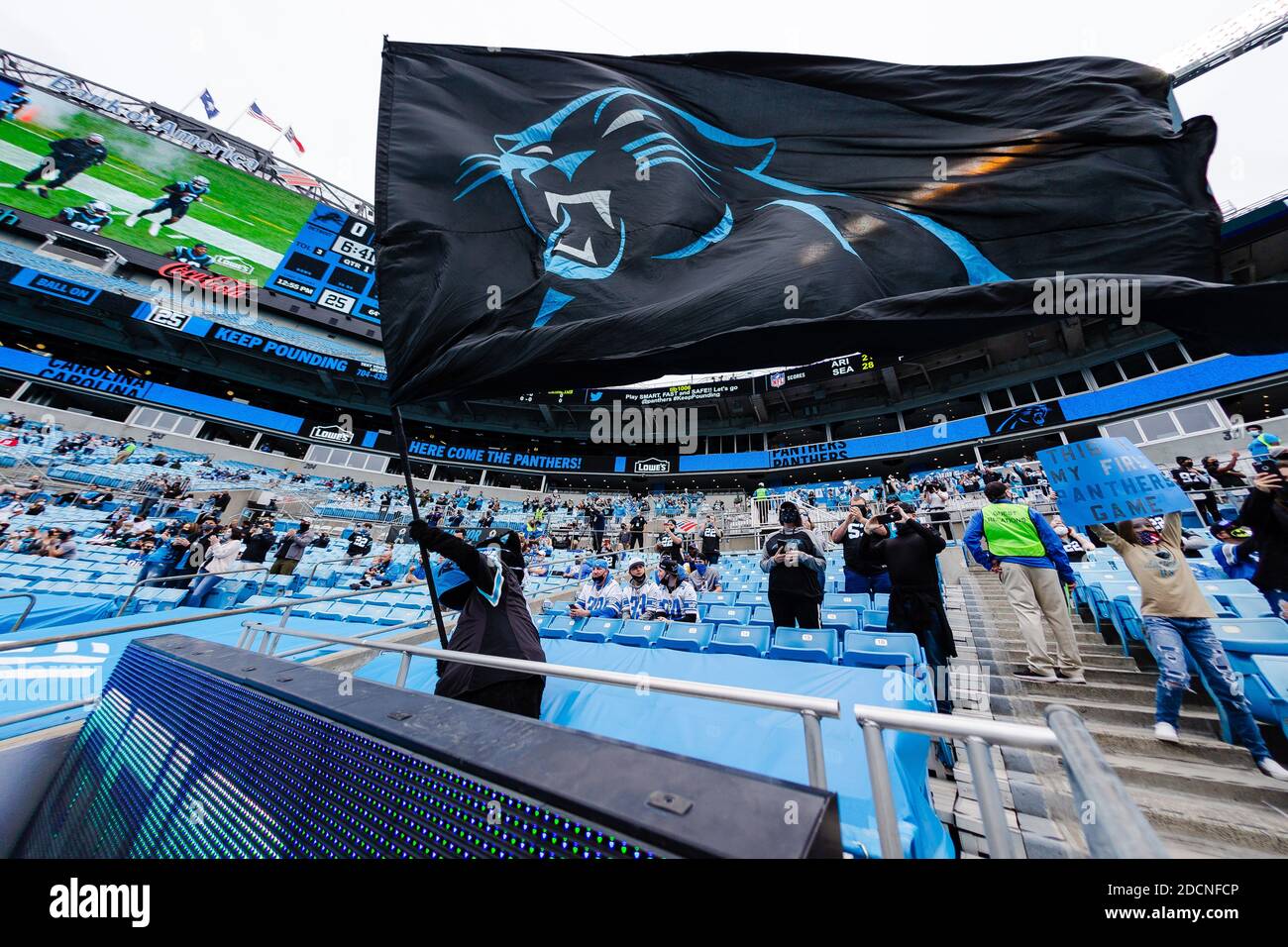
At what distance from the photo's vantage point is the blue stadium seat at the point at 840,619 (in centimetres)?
518

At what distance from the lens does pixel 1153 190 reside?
2.26 meters

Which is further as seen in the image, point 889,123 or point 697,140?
point 697,140

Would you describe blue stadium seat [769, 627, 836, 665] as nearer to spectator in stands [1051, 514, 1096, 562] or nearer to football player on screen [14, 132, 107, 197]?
spectator in stands [1051, 514, 1096, 562]

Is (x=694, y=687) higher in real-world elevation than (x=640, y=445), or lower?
lower

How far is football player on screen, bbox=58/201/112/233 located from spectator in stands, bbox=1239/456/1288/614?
41708 mm

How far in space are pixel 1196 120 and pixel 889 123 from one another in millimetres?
1425

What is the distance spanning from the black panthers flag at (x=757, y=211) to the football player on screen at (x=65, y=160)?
3992 cm

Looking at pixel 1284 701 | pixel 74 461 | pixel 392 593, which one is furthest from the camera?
pixel 74 461

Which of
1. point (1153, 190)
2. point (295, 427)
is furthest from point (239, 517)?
point (1153, 190)

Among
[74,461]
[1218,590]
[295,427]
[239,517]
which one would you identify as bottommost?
[1218,590]

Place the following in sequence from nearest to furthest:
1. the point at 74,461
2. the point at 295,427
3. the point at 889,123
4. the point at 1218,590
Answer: the point at 889,123 < the point at 1218,590 < the point at 74,461 < the point at 295,427

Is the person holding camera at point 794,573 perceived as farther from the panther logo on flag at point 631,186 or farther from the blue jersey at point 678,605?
the panther logo on flag at point 631,186

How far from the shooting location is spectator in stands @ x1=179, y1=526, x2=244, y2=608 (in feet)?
23.0
